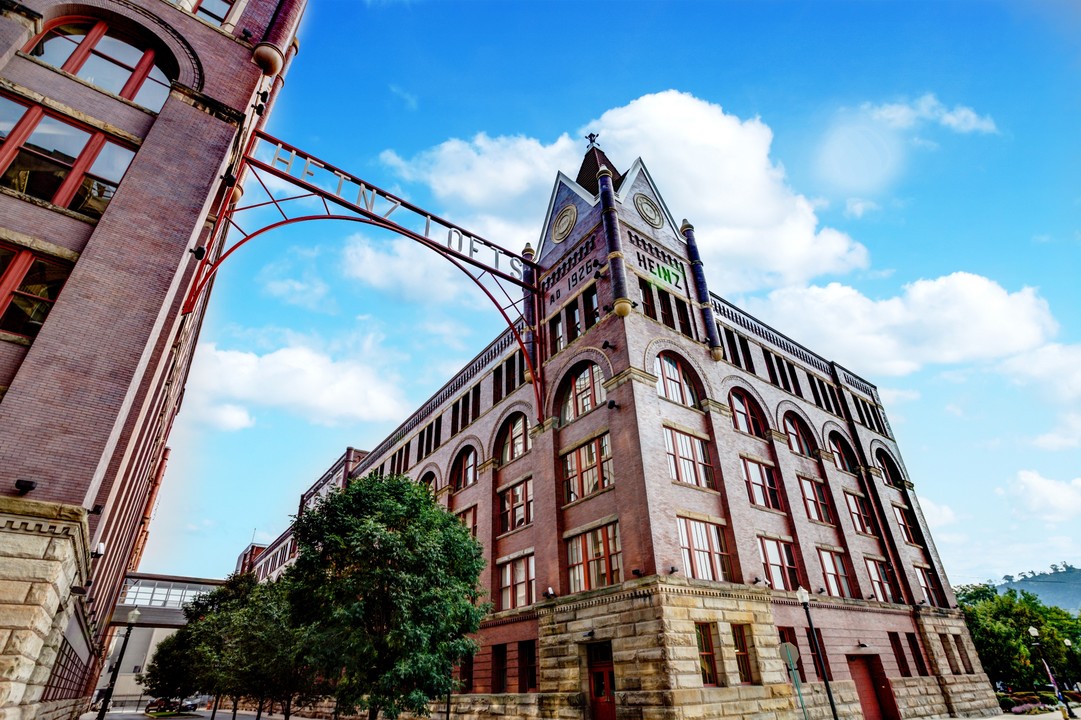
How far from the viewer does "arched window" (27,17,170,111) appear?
12.9 m

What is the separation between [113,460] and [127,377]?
462 cm

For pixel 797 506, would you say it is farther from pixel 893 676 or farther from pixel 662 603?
pixel 662 603

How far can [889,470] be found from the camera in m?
34.4

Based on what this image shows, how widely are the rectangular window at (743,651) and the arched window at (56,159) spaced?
72.8ft

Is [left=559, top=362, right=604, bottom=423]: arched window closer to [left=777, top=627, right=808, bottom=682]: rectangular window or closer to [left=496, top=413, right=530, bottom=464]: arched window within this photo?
[left=496, top=413, right=530, bottom=464]: arched window

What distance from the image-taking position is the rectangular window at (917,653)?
85.2 ft

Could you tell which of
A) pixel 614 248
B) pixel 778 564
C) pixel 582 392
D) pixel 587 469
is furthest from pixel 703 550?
pixel 614 248

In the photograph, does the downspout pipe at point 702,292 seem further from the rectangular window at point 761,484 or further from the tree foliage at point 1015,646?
the tree foliage at point 1015,646

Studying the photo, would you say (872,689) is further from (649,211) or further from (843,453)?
(649,211)

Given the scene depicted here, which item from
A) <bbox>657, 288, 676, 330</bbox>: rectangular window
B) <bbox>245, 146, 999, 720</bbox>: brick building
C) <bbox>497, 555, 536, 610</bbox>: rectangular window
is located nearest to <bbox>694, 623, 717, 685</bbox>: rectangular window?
<bbox>245, 146, 999, 720</bbox>: brick building

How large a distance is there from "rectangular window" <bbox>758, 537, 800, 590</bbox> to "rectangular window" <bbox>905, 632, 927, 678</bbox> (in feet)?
29.8

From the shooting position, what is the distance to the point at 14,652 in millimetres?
7316

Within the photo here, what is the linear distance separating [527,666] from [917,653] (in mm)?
20145

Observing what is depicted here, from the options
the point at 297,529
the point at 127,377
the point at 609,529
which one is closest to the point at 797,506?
the point at 609,529
